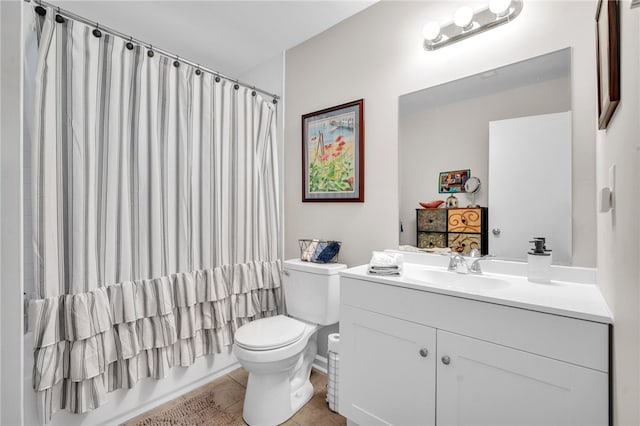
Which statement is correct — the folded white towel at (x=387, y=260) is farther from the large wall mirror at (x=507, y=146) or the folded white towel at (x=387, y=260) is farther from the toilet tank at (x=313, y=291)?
the toilet tank at (x=313, y=291)

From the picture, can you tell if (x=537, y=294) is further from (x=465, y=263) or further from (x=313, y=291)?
(x=313, y=291)

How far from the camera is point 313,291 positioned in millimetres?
1915

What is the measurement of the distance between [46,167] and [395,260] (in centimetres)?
171

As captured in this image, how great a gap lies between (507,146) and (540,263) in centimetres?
57

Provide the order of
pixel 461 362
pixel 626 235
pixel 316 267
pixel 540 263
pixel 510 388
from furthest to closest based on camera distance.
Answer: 1. pixel 316 267
2. pixel 540 263
3. pixel 461 362
4. pixel 510 388
5. pixel 626 235

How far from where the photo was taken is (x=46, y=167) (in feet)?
4.24

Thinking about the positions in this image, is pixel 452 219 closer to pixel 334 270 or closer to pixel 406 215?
pixel 406 215

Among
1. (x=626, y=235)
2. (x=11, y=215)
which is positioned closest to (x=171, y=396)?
(x=11, y=215)

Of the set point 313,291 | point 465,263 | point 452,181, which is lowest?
point 313,291

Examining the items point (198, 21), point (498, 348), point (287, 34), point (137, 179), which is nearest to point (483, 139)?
point (498, 348)

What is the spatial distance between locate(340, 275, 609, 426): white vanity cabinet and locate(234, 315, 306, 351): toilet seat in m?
0.34

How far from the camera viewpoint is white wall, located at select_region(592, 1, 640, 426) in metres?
0.58

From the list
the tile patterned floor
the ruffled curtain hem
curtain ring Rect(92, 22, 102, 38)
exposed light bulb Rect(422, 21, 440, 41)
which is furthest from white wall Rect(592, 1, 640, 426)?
curtain ring Rect(92, 22, 102, 38)

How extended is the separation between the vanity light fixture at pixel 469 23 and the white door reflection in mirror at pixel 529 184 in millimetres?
494
